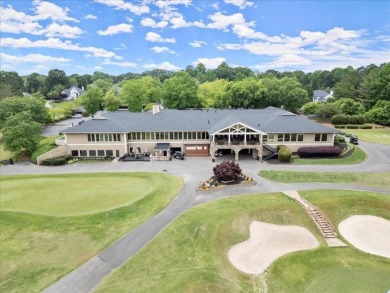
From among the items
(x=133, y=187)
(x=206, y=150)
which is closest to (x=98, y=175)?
(x=133, y=187)

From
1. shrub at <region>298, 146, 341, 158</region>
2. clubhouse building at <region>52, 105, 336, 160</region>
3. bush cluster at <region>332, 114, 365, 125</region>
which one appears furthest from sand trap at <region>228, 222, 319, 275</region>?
bush cluster at <region>332, 114, 365, 125</region>

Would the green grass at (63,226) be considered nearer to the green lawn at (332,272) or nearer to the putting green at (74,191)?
the putting green at (74,191)

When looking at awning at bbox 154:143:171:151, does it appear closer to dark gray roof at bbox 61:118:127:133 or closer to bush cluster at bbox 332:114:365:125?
dark gray roof at bbox 61:118:127:133

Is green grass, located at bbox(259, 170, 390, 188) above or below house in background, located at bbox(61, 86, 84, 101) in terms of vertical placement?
below

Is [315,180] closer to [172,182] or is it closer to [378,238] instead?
[378,238]

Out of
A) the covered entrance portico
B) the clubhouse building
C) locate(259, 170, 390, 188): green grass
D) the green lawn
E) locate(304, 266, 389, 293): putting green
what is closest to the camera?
locate(304, 266, 389, 293): putting green

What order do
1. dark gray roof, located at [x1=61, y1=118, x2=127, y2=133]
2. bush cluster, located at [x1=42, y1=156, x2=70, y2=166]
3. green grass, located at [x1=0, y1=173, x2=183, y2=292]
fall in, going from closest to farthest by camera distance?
green grass, located at [x1=0, y1=173, x2=183, y2=292], bush cluster, located at [x1=42, y1=156, x2=70, y2=166], dark gray roof, located at [x1=61, y1=118, x2=127, y2=133]
